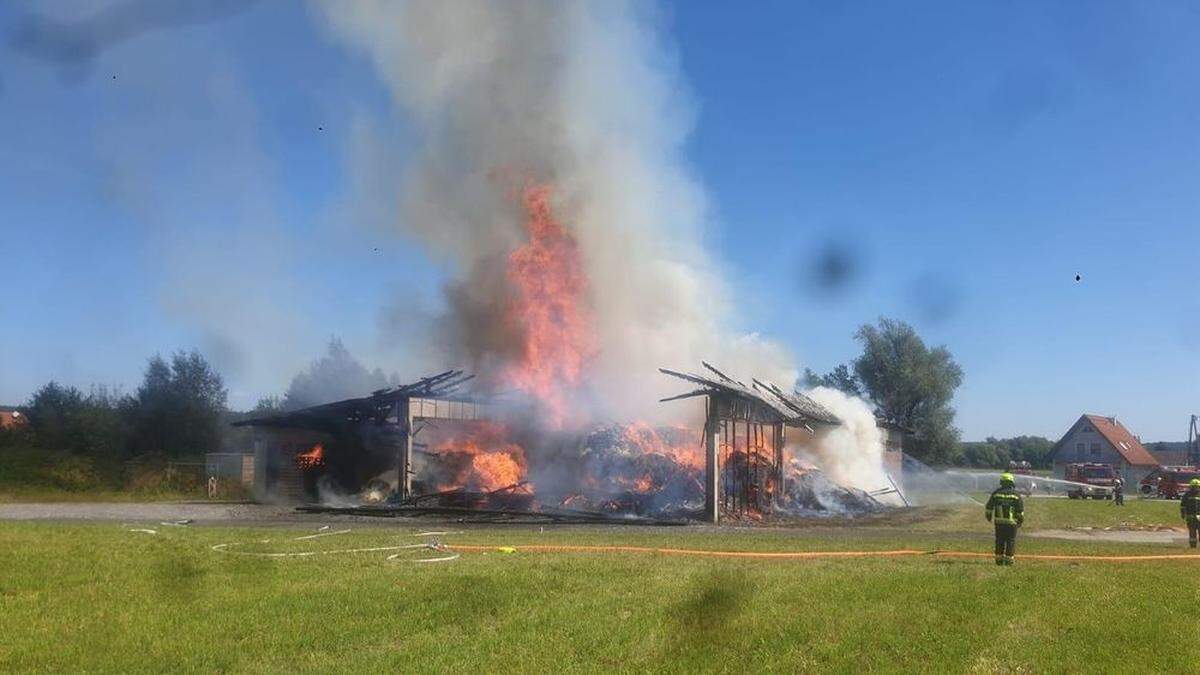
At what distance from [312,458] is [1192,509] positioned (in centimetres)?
3097

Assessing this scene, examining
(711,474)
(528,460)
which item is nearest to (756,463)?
(711,474)

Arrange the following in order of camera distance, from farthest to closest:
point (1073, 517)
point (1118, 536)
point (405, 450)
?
point (405, 450)
point (1073, 517)
point (1118, 536)

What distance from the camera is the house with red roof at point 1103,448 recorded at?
74.4 metres

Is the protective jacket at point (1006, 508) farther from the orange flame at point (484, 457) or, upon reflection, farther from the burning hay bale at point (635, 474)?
the orange flame at point (484, 457)

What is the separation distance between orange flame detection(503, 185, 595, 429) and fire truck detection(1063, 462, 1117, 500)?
32.9 metres

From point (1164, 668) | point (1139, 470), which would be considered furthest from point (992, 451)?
point (1164, 668)

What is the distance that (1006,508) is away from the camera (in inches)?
595

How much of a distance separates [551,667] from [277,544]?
10.8m

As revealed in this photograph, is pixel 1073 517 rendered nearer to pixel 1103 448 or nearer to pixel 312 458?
pixel 312 458

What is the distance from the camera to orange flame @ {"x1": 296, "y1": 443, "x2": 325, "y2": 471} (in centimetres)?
3719

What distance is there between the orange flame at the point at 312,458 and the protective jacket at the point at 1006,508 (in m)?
29.0

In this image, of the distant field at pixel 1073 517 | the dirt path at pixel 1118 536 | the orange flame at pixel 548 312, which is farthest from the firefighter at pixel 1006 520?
the orange flame at pixel 548 312

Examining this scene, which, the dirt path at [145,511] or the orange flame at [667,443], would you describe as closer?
the dirt path at [145,511]

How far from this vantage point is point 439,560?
1415 centimetres
